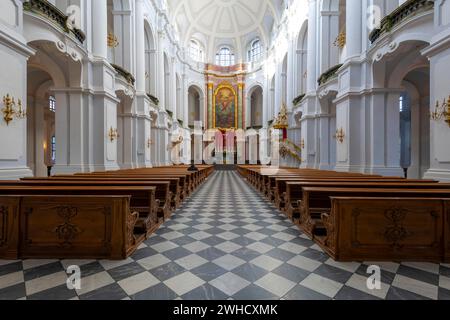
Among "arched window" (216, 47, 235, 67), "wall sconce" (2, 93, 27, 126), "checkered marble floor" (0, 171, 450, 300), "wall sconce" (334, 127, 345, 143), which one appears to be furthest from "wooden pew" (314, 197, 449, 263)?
"arched window" (216, 47, 235, 67)

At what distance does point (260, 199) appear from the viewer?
7.58m

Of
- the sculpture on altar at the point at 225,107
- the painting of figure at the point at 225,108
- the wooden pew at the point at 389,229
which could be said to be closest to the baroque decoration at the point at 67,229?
the wooden pew at the point at 389,229

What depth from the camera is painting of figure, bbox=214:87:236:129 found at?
3038 centimetres

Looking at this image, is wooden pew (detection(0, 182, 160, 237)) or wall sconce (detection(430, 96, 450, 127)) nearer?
wooden pew (detection(0, 182, 160, 237))

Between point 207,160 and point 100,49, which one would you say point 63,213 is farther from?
point 207,160

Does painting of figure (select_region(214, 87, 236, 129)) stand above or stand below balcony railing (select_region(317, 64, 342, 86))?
above

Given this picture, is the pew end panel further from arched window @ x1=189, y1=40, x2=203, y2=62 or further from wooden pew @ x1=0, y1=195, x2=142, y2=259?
arched window @ x1=189, y1=40, x2=203, y2=62

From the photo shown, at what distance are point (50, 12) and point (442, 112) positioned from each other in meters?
10.4

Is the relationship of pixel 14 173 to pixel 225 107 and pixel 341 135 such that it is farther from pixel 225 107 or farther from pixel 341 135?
pixel 225 107

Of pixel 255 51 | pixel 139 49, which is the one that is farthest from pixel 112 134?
pixel 255 51

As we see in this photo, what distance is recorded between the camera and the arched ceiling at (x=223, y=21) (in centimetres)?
2611

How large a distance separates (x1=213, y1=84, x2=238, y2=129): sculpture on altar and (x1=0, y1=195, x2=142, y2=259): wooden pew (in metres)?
27.5

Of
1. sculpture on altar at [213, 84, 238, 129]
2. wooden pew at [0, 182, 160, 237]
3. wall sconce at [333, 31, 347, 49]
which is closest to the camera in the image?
wooden pew at [0, 182, 160, 237]
